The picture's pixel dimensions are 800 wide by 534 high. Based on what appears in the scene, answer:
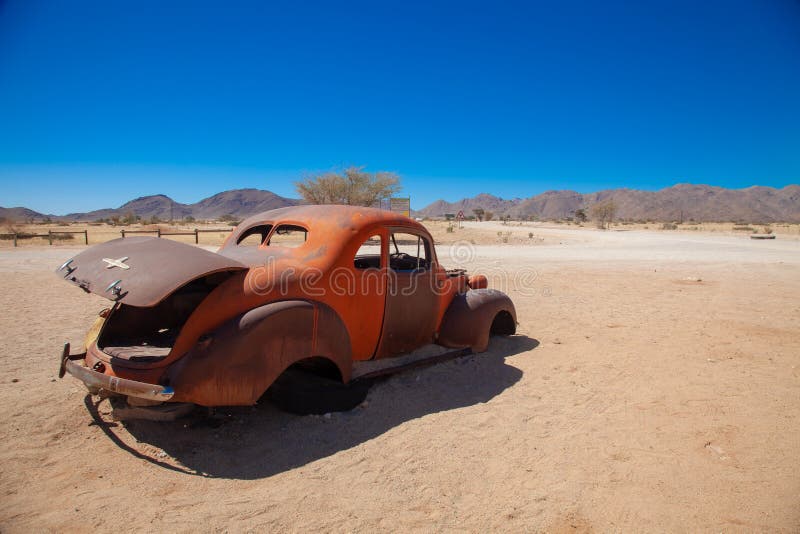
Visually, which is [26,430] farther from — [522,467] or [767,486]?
[767,486]

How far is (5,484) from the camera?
Result: 2.84m

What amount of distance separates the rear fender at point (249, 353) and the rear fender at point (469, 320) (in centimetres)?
195

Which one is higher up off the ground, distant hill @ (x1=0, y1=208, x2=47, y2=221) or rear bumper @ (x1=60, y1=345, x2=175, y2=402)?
distant hill @ (x1=0, y1=208, x2=47, y2=221)

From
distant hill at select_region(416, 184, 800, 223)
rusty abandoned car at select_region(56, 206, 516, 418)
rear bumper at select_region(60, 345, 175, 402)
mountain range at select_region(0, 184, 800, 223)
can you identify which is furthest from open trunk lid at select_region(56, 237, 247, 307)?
distant hill at select_region(416, 184, 800, 223)

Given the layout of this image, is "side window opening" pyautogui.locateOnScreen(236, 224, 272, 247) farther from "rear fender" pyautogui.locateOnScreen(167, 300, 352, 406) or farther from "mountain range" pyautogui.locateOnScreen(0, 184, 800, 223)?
"mountain range" pyautogui.locateOnScreen(0, 184, 800, 223)

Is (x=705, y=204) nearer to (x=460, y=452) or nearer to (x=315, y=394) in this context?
(x=460, y=452)

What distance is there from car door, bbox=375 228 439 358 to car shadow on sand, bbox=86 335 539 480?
376 millimetres

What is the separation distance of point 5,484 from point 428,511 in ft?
8.62

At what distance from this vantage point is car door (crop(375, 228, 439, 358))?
14.4 feet

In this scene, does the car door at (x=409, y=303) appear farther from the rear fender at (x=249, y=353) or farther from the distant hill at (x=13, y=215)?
the distant hill at (x=13, y=215)

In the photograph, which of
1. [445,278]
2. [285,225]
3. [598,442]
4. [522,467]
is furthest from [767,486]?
[285,225]

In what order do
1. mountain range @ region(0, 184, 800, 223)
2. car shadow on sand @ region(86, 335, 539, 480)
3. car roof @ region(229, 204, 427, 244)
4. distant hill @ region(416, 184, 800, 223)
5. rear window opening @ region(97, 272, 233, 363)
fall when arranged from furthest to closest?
mountain range @ region(0, 184, 800, 223) < distant hill @ region(416, 184, 800, 223) < car roof @ region(229, 204, 427, 244) < rear window opening @ region(97, 272, 233, 363) < car shadow on sand @ region(86, 335, 539, 480)

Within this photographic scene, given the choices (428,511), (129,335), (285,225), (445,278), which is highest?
(285,225)

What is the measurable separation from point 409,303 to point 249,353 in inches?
73.7
